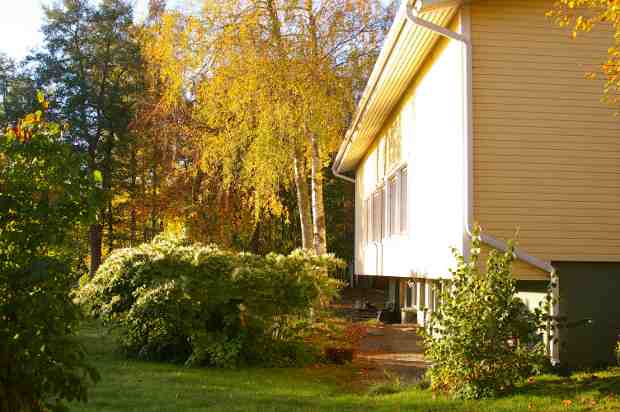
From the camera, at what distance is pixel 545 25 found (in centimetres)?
893

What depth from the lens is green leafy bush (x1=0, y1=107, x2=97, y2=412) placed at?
14.3 feet

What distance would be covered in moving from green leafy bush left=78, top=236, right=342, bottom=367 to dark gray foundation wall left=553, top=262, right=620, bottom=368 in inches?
158

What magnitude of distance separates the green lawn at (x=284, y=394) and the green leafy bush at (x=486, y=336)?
286 mm

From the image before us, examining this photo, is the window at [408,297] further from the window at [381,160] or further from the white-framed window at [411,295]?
the window at [381,160]

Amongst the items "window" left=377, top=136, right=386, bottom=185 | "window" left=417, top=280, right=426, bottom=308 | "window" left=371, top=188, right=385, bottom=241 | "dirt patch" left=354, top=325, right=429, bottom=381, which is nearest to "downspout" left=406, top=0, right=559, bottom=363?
"dirt patch" left=354, top=325, right=429, bottom=381

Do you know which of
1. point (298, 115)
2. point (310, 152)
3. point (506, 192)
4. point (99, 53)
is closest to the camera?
point (506, 192)

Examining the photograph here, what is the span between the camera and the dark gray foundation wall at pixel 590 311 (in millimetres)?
8922

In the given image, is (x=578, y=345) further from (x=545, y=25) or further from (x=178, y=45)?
(x=178, y=45)

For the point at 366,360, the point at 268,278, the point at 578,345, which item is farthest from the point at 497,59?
the point at 366,360

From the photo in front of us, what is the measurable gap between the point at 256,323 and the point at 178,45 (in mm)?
8578

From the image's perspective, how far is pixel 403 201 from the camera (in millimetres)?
13562

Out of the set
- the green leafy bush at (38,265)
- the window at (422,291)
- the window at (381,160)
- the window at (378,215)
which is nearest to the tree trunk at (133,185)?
the window at (378,215)

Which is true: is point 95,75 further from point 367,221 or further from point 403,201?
point 403,201

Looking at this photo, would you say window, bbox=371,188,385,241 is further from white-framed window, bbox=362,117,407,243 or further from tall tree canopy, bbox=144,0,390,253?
tall tree canopy, bbox=144,0,390,253
